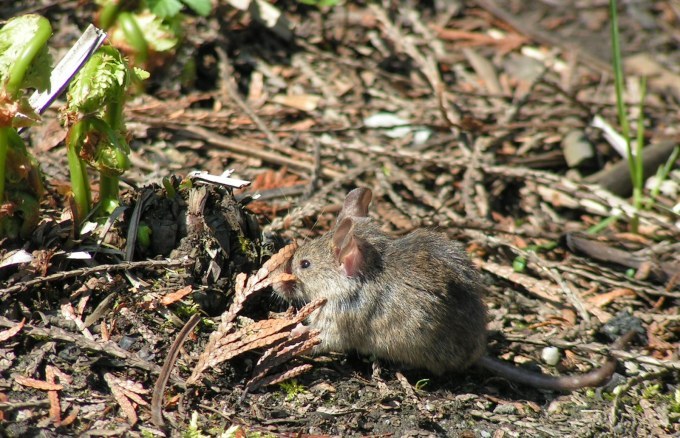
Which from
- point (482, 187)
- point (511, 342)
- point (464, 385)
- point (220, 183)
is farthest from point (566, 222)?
point (220, 183)

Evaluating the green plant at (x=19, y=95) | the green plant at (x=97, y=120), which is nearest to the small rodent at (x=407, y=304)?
the green plant at (x=97, y=120)

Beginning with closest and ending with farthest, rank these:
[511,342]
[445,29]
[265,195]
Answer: [511,342], [265,195], [445,29]

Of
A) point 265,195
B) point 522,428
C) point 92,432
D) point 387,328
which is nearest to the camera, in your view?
point 92,432

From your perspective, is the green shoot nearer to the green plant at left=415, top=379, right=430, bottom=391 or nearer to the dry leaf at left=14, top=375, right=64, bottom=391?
the green plant at left=415, top=379, right=430, bottom=391

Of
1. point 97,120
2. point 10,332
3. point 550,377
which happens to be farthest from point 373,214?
point 10,332

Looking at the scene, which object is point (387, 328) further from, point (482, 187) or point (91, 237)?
point (482, 187)

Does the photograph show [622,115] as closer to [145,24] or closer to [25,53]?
[145,24]

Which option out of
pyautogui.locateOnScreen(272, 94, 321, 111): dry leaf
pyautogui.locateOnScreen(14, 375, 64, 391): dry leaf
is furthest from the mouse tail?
pyautogui.locateOnScreen(272, 94, 321, 111): dry leaf
